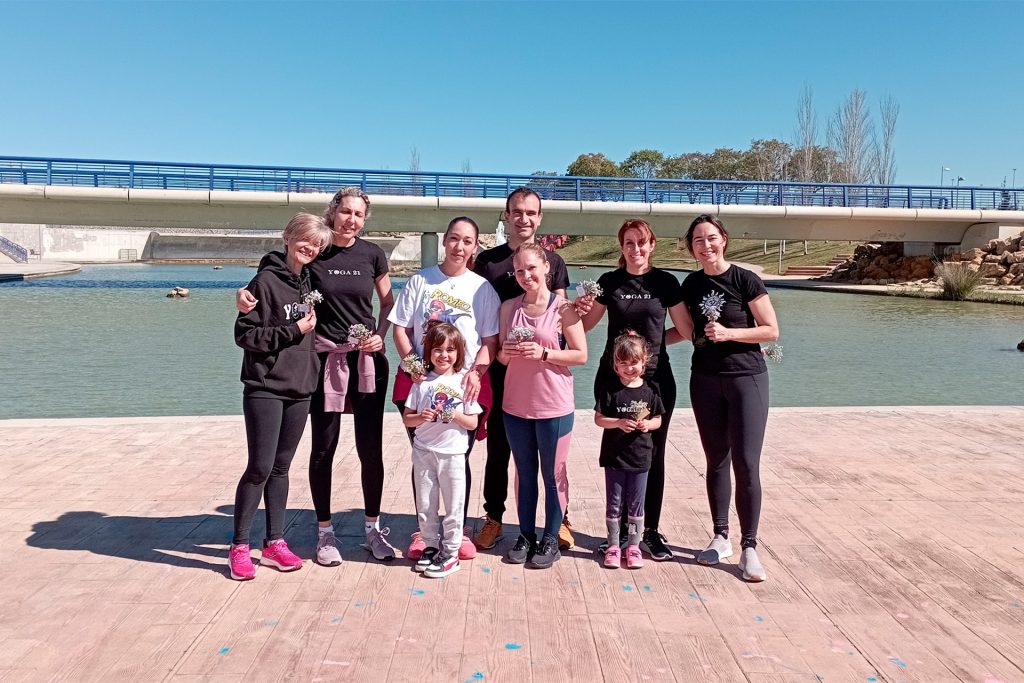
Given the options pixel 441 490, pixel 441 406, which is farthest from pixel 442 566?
pixel 441 406

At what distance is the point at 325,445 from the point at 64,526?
65.4 inches

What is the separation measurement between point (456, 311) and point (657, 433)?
1.16 meters

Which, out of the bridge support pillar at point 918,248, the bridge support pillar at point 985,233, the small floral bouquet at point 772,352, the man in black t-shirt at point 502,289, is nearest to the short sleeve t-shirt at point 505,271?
the man in black t-shirt at point 502,289

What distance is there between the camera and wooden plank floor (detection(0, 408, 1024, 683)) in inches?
114

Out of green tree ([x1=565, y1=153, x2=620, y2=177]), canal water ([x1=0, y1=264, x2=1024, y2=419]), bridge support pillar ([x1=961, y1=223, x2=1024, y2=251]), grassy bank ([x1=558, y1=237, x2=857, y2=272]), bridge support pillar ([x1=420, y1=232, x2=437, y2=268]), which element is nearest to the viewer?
canal water ([x1=0, y1=264, x2=1024, y2=419])

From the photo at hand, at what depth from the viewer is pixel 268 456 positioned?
372cm

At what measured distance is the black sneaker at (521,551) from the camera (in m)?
3.95

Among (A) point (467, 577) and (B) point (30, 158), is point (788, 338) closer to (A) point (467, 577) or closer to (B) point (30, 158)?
(A) point (467, 577)

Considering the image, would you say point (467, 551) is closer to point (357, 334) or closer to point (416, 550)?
point (416, 550)

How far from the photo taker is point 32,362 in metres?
13.0

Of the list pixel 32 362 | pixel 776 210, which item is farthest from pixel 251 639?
pixel 776 210

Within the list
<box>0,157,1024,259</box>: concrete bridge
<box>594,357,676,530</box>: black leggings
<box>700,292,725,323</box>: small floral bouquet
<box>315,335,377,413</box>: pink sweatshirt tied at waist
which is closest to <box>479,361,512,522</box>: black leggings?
<box>594,357,676,530</box>: black leggings

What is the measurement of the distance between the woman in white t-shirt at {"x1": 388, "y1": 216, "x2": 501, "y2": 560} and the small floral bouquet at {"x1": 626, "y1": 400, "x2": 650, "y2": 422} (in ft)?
2.29

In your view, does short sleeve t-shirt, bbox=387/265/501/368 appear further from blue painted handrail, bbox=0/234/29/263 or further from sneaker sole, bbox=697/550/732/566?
blue painted handrail, bbox=0/234/29/263
